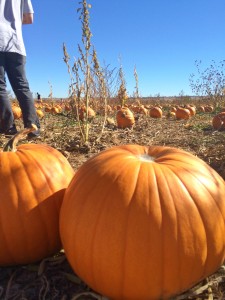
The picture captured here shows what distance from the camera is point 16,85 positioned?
4.33m

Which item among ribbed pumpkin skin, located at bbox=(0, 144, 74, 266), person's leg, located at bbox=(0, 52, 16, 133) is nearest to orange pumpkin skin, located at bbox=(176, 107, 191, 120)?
person's leg, located at bbox=(0, 52, 16, 133)

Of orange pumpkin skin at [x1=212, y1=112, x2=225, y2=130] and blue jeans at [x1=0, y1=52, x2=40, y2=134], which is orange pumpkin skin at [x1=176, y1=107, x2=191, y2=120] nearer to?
orange pumpkin skin at [x1=212, y1=112, x2=225, y2=130]

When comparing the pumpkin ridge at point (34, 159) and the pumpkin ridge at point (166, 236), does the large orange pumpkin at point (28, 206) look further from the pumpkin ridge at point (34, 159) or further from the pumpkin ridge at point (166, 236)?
the pumpkin ridge at point (166, 236)

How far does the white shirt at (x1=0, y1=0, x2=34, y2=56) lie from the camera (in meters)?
4.16

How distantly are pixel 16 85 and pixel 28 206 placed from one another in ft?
10.0

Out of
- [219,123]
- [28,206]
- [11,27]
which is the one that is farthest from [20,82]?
[219,123]

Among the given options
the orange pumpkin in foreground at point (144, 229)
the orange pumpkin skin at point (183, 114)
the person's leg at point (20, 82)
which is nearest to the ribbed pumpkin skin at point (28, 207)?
the orange pumpkin in foreground at point (144, 229)

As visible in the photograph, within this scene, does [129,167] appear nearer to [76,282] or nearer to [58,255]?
[76,282]

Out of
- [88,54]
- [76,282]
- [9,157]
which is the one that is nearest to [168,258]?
[76,282]

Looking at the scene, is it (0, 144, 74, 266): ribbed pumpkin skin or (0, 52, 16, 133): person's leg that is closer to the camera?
(0, 144, 74, 266): ribbed pumpkin skin

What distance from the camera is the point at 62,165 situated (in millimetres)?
1822

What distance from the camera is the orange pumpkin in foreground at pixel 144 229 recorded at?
130 cm

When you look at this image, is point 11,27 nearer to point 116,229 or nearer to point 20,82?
point 20,82

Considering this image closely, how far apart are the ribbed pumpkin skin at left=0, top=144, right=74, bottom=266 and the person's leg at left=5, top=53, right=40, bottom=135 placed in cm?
280
